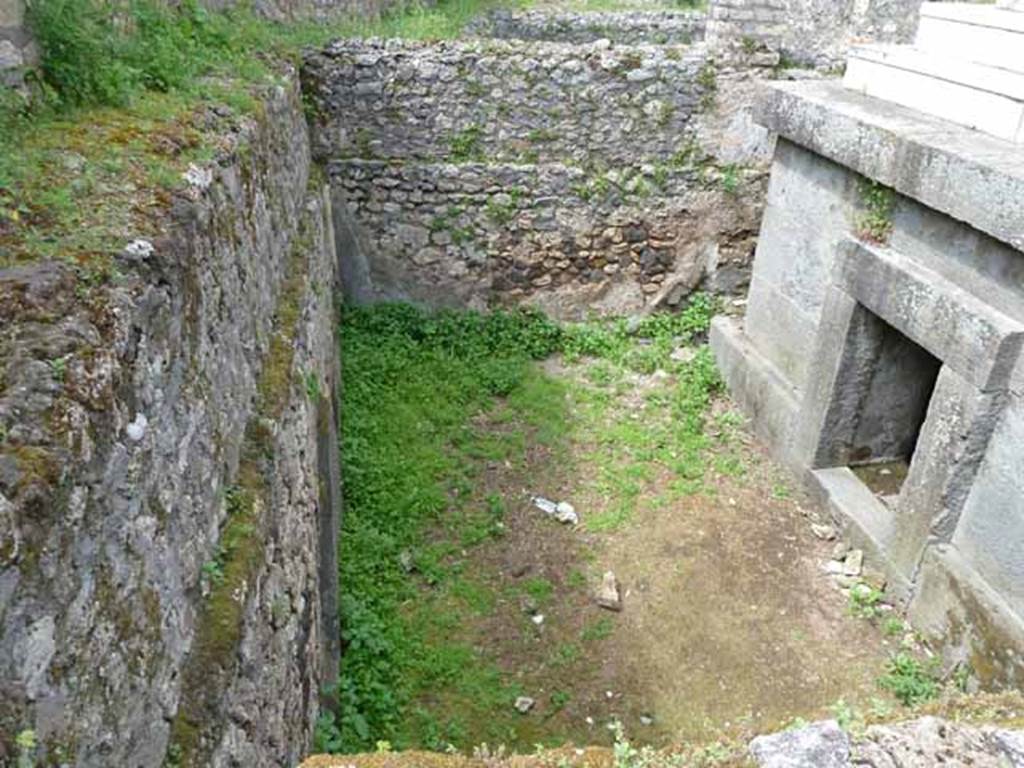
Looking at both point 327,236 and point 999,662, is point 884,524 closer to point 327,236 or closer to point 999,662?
point 999,662

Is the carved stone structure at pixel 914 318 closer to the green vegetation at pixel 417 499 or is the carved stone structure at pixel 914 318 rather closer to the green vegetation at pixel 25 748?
the green vegetation at pixel 417 499

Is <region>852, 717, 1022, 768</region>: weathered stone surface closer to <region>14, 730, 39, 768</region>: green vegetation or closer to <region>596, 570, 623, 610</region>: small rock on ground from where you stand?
<region>14, 730, 39, 768</region>: green vegetation

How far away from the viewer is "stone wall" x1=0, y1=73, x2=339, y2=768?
4.53 feet

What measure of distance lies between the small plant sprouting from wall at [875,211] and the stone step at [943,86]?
53 cm

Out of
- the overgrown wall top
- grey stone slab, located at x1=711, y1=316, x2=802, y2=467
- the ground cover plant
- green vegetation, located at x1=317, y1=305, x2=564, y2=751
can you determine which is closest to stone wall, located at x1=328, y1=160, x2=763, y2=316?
the overgrown wall top

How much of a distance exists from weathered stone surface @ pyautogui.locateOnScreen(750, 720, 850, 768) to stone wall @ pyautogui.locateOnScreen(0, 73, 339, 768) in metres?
1.23

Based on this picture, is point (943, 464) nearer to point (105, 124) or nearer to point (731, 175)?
point (731, 175)

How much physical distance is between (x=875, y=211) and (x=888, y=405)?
1.32 metres

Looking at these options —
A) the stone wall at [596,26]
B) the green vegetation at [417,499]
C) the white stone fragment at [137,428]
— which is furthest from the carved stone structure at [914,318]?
the stone wall at [596,26]

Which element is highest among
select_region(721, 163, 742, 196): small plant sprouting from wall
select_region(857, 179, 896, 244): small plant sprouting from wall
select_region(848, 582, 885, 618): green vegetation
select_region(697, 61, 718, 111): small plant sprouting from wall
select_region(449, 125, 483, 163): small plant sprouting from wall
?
select_region(697, 61, 718, 111): small plant sprouting from wall

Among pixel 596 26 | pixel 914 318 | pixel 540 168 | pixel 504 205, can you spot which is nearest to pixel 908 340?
pixel 914 318

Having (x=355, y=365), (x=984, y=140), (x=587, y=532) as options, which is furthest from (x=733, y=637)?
(x=355, y=365)

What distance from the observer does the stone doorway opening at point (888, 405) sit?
5.30m

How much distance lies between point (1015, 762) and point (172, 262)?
2.15 metres
